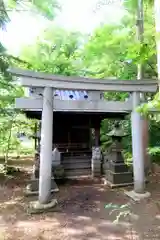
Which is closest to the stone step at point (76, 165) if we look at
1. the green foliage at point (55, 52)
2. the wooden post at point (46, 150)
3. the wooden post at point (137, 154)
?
the wooden post at point (137, 154)

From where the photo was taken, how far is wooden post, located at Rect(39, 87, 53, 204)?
16.9 feet

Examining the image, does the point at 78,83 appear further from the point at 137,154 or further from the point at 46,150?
the point at 137,154

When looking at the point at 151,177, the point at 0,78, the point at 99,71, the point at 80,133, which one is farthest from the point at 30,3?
the point at 151,177

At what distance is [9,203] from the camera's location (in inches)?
222

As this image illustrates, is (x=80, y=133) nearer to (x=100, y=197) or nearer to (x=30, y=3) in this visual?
(x=100, y=197)

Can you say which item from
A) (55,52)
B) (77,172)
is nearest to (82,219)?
(77,172)

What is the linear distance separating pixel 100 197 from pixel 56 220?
191 centimetres

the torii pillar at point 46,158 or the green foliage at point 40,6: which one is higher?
the green foliage at point 40,6

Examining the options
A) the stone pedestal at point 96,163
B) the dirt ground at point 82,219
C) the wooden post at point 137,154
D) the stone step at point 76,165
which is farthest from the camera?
the stone step at point 76,165

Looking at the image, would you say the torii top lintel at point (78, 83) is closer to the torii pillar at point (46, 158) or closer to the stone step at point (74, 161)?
the torii pillar at point (46, 158)

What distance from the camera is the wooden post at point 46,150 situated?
5.15m

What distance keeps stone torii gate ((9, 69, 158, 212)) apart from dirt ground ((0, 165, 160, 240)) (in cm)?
63

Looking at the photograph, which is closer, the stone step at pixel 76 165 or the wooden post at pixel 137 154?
the wooden post at pixel 137 154

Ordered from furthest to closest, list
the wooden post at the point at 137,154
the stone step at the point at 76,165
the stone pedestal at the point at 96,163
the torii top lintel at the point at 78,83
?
the stone step at the point at 76,165, the stone pedestal at the point at 96,163, the wooden post at the point at 137,154, the torii top lintel at the point at 78,83
